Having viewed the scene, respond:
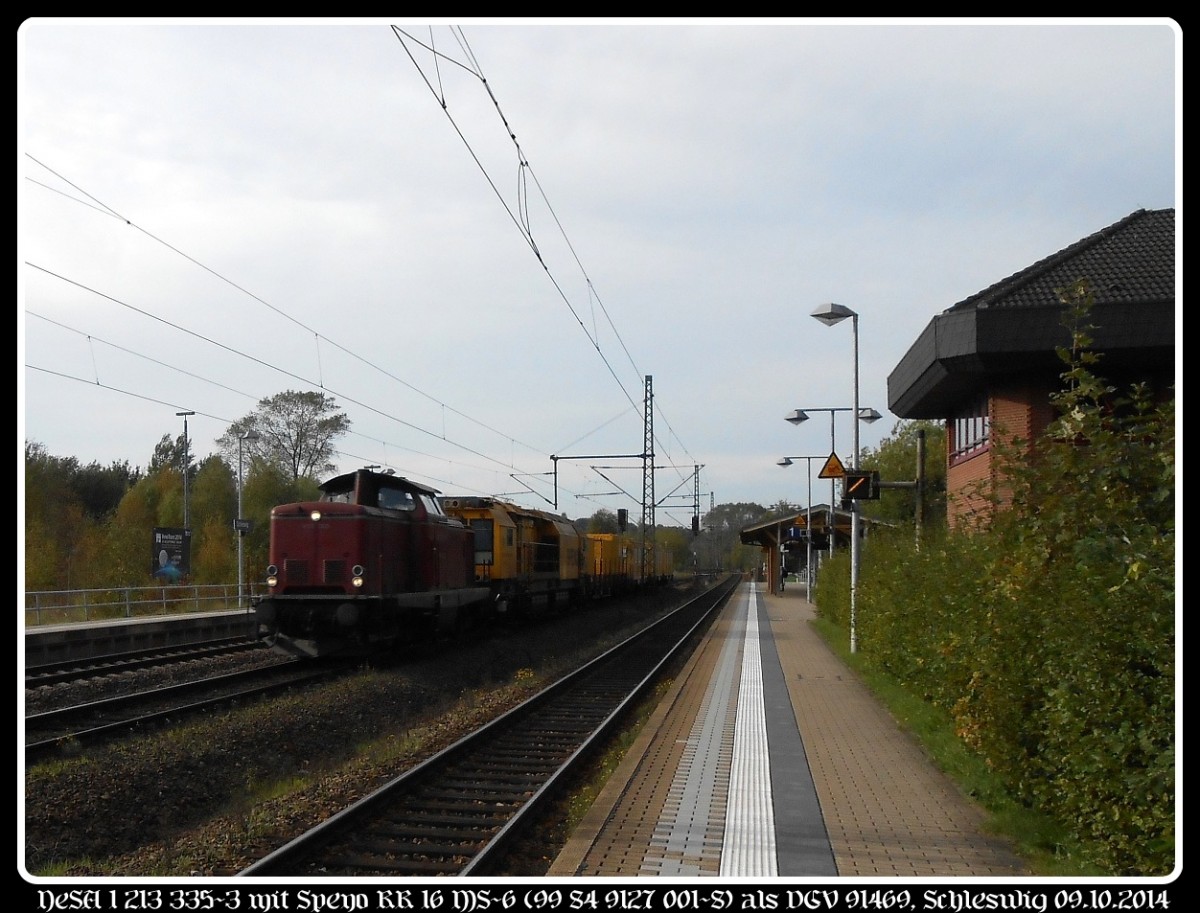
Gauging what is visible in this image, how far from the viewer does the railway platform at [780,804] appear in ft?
21.6

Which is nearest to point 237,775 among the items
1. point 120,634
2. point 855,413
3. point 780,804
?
point 780,804

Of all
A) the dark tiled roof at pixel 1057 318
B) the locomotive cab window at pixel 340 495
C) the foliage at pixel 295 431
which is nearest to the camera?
the locomotive cab window at pixel 340 495

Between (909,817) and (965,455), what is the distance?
55.9 ft

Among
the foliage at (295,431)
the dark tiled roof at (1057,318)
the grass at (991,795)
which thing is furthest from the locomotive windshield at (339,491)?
the foliage at (295,431)

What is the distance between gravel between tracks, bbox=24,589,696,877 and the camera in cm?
740

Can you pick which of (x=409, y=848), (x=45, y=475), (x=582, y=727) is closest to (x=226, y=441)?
(x=45, y=475)

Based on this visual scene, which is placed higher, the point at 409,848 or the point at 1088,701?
the point at 1088,701

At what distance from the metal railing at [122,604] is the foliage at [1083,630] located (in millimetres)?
19244

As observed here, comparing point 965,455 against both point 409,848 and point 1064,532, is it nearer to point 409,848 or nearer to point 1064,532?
point 1064,532

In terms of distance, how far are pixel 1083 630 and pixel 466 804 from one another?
521 cm

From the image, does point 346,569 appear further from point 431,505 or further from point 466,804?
point 466,804

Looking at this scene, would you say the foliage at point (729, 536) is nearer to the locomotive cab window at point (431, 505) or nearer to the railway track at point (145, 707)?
the locomotive cab window at point (431, 505)

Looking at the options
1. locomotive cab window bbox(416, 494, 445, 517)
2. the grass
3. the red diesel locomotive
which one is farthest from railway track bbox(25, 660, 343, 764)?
the grass
